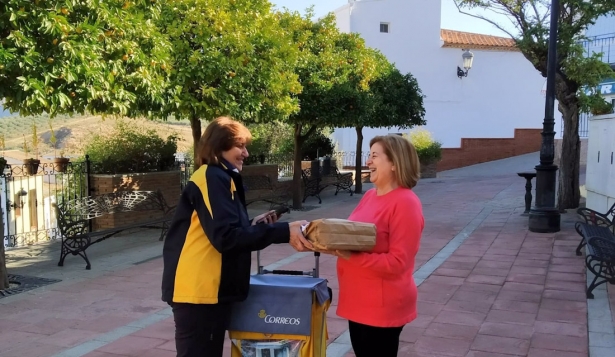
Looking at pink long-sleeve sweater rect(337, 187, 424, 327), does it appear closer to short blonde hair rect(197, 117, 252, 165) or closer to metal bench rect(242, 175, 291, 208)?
short blonde hair rect(197, 117, 252, 165)

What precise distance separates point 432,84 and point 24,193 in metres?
21.8

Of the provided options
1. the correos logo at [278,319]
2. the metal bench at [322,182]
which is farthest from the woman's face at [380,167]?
the metal bench at [322,182]

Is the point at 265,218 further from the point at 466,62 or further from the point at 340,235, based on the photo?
the point at 466,62

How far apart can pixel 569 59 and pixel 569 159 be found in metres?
2.08

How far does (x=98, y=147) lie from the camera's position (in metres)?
11.2

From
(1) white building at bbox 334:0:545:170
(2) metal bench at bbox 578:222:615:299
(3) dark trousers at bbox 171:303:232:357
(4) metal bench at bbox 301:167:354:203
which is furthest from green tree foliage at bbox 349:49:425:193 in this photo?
(3) dark trousers at bbox 171:303:232:357

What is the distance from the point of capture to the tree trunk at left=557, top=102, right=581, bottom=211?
452 inches

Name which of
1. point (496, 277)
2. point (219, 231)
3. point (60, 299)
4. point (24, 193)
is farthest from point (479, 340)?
point (24, 193)

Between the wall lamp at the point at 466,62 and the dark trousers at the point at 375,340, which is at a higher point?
the wall lamp at the point at 466,62

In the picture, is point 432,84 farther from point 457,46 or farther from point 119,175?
point 119,175

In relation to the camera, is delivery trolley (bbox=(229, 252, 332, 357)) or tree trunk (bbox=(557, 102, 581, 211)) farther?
tree trunk (bbox=(557, 102, 581, 211))

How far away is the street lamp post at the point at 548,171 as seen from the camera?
9477 mm

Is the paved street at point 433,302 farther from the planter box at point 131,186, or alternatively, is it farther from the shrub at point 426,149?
the shrub at point 426,149

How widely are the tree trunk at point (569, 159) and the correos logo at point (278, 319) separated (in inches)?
412
